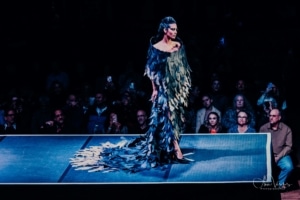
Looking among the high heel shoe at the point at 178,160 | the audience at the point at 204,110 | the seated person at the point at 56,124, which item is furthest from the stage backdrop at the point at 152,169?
the audience at the point at 204,110

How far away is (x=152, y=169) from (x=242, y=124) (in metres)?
1.93

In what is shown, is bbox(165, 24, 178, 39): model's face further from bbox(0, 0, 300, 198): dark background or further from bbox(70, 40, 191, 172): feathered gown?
bbox(0, 0, 300, 198): dark background

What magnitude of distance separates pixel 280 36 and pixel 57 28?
3.73m

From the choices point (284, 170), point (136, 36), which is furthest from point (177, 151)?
point (136, 36)

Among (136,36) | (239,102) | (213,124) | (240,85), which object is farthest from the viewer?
(136,36)

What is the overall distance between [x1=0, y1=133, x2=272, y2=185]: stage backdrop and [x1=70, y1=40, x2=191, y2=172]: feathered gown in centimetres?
14

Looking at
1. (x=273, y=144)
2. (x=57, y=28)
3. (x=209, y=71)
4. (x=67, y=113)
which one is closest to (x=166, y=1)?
(x=57, y=28)

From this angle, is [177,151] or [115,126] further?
[115,126]

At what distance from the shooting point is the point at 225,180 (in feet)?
21.4

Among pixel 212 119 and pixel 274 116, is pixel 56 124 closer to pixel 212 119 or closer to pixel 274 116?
pixel 212 119

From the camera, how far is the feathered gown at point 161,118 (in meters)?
6.79

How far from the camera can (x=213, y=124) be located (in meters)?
8.63

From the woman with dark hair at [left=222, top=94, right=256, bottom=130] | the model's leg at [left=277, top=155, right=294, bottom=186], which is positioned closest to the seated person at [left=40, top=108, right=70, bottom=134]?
the woman with dark hair at [left=222, top=94, right=256, bottom=130]

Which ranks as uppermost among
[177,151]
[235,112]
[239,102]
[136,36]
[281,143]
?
[136,36]
